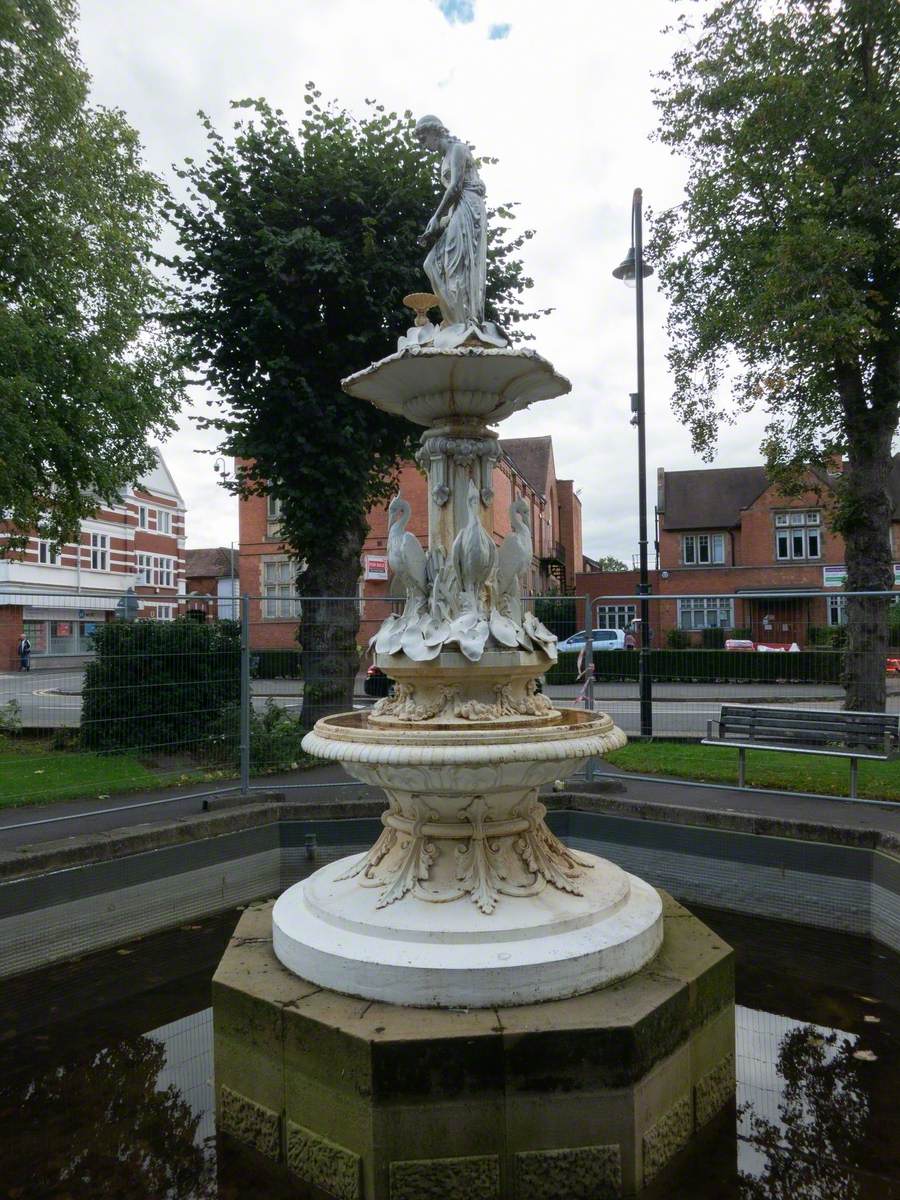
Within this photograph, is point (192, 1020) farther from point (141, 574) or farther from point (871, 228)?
point (141, 574)

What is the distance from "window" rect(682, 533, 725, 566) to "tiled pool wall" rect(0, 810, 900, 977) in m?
37.3

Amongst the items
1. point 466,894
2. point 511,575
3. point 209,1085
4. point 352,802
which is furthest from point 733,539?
point 209,1085

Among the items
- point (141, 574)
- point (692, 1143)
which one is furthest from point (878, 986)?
point (141, 574)

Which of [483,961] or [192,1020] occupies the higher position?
[483,961]

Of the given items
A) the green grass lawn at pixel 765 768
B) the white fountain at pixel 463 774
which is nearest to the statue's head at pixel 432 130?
the white fountain at pixel 463 774

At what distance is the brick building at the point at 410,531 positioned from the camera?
11.8 meters

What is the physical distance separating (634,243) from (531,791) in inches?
537

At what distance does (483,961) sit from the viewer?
355cm

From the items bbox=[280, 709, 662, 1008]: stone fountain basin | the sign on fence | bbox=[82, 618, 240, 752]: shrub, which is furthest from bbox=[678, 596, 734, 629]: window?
the sign on fence

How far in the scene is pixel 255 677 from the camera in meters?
9.24

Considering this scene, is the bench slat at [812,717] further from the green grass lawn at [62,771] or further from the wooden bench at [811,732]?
the green grass lawn at [62,771]

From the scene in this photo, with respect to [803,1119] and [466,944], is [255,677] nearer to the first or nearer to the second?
[466,944]

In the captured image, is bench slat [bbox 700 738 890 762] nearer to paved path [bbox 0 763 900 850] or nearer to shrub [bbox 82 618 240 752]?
paved path [bbox 0 763 900 850]

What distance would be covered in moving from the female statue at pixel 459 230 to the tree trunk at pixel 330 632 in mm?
4216
